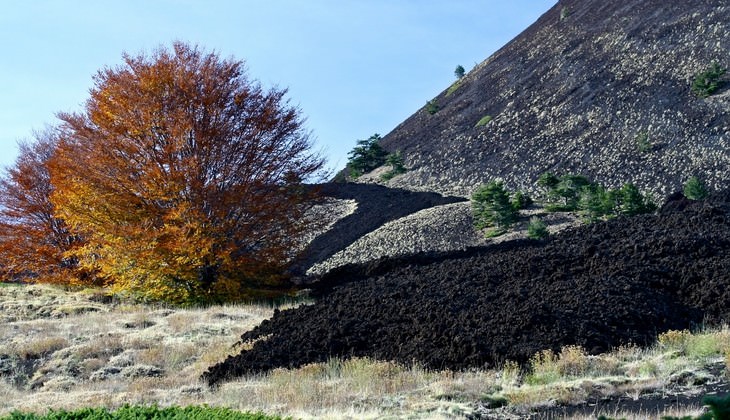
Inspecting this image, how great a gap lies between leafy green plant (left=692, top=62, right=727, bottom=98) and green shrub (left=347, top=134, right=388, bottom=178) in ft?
51.0

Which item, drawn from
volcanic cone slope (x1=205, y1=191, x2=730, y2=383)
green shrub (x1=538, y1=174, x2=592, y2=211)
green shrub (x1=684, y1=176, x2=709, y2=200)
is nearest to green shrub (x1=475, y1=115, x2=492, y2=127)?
green shrub (x1=538, y1=174, x2=592, y2=211)

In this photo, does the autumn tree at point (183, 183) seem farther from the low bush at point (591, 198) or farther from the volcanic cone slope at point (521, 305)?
the low bush at point (591, 198)

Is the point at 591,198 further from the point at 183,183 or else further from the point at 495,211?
the point at 183,183

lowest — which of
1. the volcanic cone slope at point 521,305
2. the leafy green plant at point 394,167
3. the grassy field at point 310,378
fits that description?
the grassy field at point 310,378

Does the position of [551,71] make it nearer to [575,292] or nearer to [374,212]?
[374,212]

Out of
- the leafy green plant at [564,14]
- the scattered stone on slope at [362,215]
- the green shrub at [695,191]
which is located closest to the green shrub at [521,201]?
the scattered stone on slope at [362,215]

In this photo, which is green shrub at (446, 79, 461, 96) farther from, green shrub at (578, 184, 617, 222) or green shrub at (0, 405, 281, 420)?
green shrub at (0, 405, 281, 420)

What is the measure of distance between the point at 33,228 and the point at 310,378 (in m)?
19.5

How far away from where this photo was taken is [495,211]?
80.7 feet

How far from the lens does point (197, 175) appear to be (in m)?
19.2

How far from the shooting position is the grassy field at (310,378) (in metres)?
8.20

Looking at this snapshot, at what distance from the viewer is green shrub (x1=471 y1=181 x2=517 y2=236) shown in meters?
24.0

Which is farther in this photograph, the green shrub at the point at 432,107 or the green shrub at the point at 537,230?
the green shrub at the point at 432,107

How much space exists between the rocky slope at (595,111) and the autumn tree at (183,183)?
1254cm
